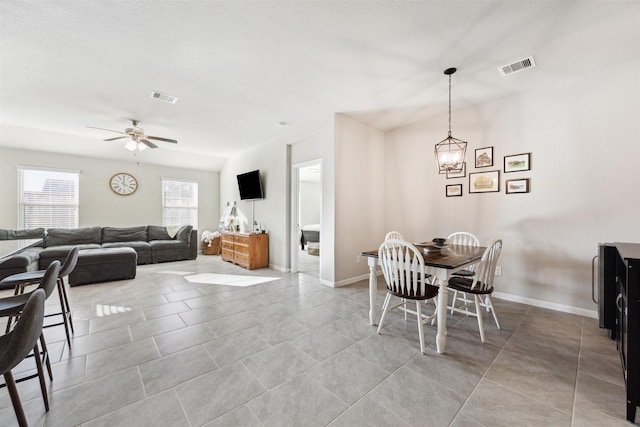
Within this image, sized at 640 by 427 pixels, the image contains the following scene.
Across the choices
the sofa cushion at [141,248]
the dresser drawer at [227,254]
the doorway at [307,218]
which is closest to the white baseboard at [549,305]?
the doorway at [307,218]

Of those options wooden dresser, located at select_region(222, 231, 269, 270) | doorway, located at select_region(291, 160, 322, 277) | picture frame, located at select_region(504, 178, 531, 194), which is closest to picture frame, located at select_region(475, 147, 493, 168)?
picture frame, located at select_region(504, 178, 531, 194)

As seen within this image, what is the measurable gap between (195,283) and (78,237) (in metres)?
3.61

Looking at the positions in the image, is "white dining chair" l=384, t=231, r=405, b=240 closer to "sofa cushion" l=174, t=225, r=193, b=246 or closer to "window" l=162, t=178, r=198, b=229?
"sofa cushion" l=174, t=225, r=193, b=246

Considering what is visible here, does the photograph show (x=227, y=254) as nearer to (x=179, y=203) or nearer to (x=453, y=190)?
(x=179, y=203)

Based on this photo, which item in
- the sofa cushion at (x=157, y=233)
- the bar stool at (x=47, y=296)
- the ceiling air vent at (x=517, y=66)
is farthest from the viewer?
the sofa cushion at (x=157, y=233)

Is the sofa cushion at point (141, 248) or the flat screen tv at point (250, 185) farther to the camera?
the flat screen tv at point (250, 185)

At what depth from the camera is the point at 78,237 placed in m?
5.80

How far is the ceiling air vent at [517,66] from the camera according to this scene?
2.78m

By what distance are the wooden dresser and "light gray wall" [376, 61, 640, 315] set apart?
147 inches

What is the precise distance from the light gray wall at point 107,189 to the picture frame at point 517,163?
7.68m

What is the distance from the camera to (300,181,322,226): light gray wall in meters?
10.5

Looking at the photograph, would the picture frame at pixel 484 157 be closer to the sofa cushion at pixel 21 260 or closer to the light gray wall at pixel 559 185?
the light gray wall at pixel 559 185

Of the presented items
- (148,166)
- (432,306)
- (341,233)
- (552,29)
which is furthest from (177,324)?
(148,166)

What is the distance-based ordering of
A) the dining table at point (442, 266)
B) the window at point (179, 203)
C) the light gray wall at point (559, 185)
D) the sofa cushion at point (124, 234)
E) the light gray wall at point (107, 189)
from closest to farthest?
1. the dining table at point (442, 266)
2. the light gray wall at point (559, 185)
3. the light gray wall at point (107, 189)
4. the sofa cushion at point (124, 234)
5. the window at point (179, 203)
